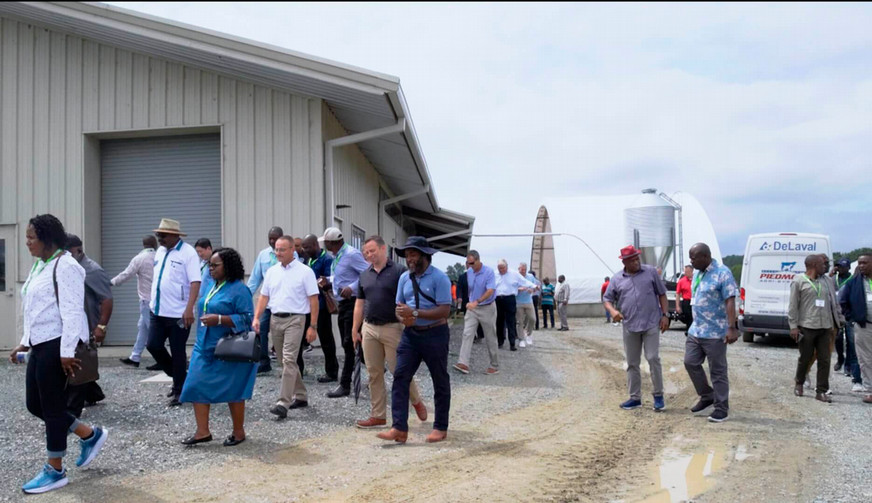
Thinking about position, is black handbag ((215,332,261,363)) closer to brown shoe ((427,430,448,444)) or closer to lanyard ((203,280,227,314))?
lanyard ((203,280,227,314))

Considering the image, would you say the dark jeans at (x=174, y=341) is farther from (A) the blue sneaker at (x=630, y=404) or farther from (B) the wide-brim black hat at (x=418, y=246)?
(A) the blue sneaker at (x=630, y=404)

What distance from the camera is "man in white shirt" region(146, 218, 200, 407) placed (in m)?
6.80

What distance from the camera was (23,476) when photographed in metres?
5.02

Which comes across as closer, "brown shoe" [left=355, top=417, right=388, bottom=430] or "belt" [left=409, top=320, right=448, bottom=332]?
"belt" [left=409, top=320, right=448, bottom=332]

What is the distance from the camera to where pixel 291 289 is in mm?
6691

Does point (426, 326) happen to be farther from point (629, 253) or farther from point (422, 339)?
point (629, 253)

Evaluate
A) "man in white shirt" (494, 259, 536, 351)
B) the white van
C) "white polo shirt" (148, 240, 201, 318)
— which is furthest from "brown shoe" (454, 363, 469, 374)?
the white van

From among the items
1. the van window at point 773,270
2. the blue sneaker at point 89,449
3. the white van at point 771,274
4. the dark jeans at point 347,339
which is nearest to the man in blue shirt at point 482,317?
the dark jeans at point 347,339

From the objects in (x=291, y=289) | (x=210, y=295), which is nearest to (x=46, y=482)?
(x=210, y=295)

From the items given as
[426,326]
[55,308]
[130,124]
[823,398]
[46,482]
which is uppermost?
[130,124]

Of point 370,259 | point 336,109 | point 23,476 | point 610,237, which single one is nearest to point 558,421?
point 370,259

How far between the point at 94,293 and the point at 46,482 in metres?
1.80

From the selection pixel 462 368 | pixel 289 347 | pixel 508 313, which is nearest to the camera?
pixel 289 347

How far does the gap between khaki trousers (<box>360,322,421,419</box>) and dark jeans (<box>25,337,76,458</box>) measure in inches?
100
